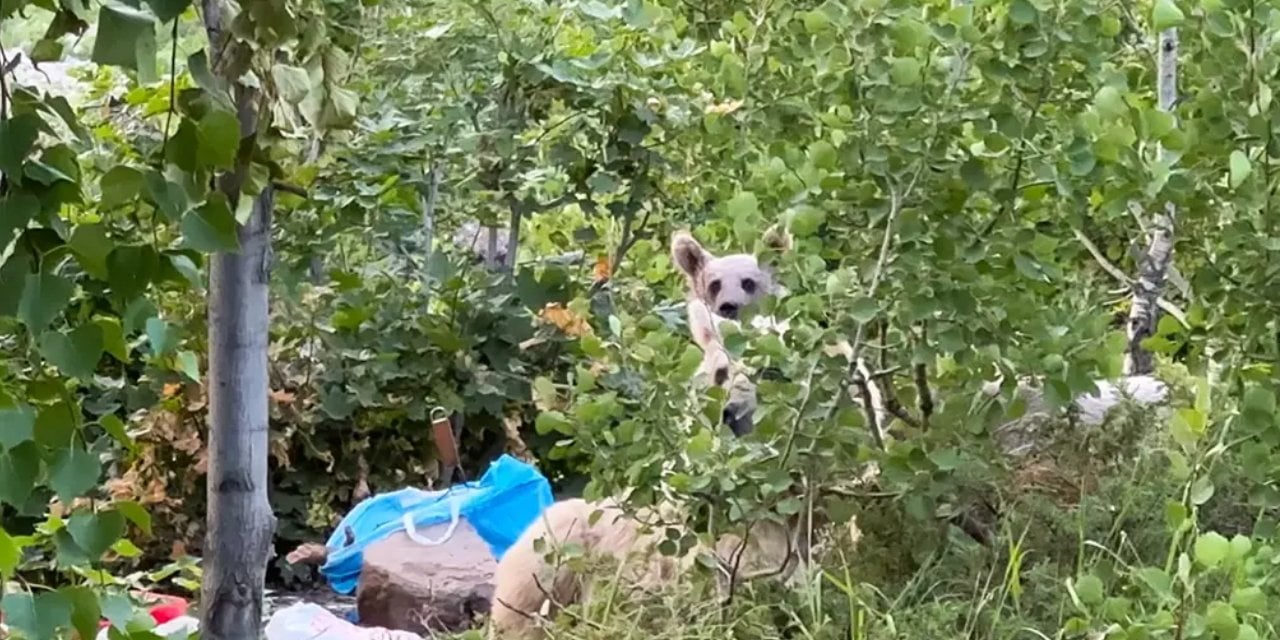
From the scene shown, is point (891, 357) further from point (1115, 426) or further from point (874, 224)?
point (1115, 426)

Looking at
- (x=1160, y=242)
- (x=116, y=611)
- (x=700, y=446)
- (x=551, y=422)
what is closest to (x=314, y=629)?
(x=551, y=422)

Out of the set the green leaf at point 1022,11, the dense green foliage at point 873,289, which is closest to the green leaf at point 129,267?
the dense green foliage at point 873,289

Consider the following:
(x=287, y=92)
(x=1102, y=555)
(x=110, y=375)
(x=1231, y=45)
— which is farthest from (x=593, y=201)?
(x=287, y=92)

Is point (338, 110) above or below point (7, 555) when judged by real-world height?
above

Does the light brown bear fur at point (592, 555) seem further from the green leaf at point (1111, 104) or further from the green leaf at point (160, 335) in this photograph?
the green leaf at point (160, 335)

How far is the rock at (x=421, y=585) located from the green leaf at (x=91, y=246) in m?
2.24

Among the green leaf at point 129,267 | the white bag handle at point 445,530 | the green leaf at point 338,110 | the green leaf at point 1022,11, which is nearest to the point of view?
the green leaf at point 129,267

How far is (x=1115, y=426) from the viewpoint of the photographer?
2.58 m

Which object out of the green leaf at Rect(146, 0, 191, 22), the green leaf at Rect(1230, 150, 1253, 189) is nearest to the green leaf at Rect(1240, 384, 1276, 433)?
the green leaf at Rect(1230, 150, 1253, 189)

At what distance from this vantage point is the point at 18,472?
0.94 metres

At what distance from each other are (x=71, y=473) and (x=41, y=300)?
0.12 metres

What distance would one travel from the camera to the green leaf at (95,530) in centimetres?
101

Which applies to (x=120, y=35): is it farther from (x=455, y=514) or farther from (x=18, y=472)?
(x=455, y=514)

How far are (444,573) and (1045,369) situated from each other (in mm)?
1673
